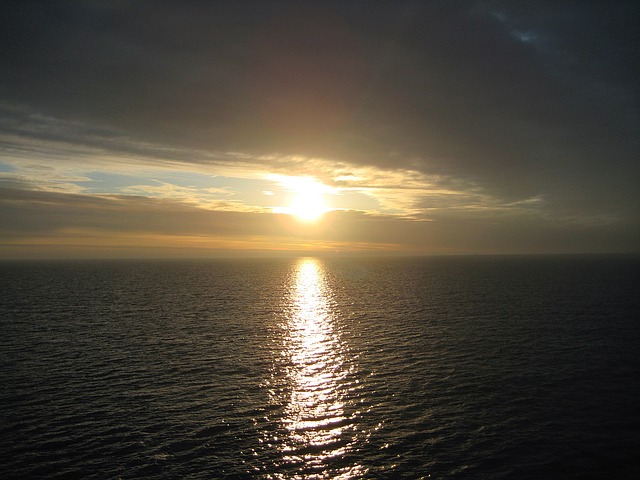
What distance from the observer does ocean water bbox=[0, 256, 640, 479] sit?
96.1ft

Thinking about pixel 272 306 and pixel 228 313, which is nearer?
pixel 228 313

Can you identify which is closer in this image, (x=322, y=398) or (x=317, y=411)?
(x=317, y=411)

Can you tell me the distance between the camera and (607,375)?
47031mm

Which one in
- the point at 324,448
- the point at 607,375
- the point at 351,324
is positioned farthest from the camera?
the point at 351,324

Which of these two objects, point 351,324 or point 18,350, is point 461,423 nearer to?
point 351,324

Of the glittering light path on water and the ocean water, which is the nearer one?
the glittering light path on water

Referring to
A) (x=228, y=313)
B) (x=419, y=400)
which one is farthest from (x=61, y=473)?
(x=228, y=313)

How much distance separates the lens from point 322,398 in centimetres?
4150

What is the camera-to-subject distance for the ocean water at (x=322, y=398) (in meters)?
29.3

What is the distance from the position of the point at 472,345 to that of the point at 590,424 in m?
26.5

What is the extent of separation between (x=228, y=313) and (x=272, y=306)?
61.8 feet

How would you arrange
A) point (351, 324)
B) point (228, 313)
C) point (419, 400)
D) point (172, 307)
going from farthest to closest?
point (172, 307) → point (228, 313) → point (351, 324) → point (419, 400)

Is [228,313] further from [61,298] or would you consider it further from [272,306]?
[61,298]

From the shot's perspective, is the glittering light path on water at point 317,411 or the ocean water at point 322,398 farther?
the ocean water at point 322,398
